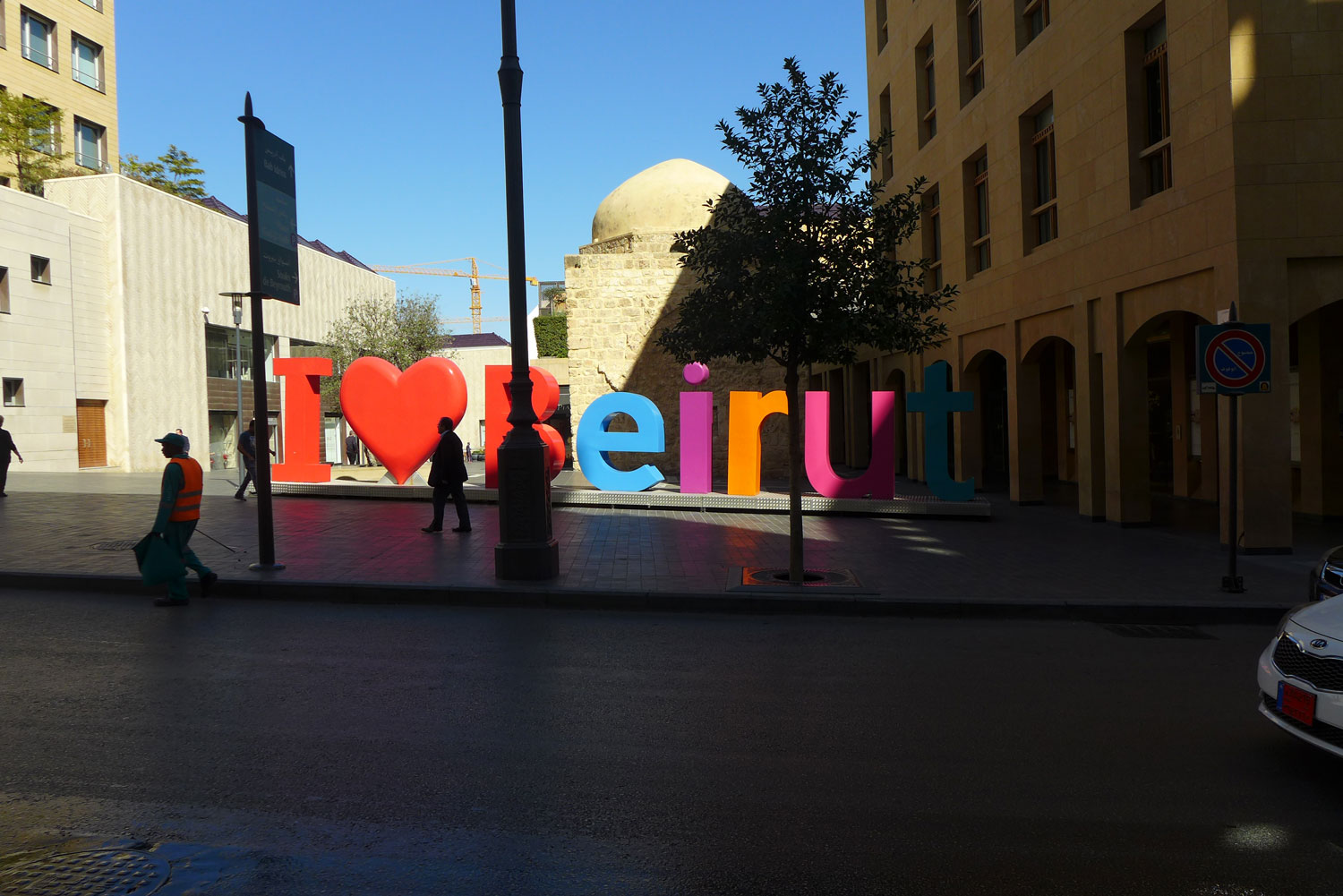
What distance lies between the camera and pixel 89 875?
3617 millimetres

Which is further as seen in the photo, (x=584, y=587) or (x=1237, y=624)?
(x=584, y=587)

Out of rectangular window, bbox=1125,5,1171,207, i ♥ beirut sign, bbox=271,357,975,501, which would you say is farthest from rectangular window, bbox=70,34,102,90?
rectangular window, bbox=1125,5,1171,207

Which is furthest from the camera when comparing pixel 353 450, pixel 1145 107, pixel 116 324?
pixel 353 450

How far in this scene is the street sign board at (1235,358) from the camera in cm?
947

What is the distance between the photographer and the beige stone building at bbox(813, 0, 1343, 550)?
11836mm

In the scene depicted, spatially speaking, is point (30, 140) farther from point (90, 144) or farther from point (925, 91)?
point (925, 91)

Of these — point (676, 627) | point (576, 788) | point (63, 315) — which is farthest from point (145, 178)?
point (576, 788)

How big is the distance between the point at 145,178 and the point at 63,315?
18532 mm

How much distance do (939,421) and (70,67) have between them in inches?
1482

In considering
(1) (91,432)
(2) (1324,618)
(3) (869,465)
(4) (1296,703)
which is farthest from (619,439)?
(1) (91,432)

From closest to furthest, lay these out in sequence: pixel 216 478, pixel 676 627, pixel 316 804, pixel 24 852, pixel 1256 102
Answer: pixel 24 852 → pixel 316 804 → pixel 676 627 → pixel 1256 102 → pixel 216 478

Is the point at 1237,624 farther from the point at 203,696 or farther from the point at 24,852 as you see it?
the point at 24,852

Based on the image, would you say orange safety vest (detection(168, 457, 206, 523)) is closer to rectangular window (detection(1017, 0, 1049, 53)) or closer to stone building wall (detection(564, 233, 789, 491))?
rectangular window (detection(1017, 0, 1049, 53))

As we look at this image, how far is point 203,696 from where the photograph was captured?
6.14 meters
